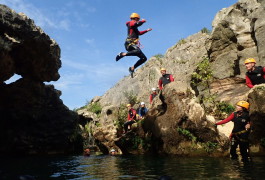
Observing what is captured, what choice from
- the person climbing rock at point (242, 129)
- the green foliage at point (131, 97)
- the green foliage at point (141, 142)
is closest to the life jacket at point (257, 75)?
the person climbing rock at point (242, 129)

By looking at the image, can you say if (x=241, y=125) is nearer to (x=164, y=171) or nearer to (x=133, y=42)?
(x=164, y=171)

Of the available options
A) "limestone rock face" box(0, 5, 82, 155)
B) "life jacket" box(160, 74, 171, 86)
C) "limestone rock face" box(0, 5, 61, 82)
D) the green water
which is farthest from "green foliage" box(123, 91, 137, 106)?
the green water

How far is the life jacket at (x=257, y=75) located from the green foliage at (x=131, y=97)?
30.8 metres

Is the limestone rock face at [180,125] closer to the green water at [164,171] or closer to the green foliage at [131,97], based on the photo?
the green water at [164,171]

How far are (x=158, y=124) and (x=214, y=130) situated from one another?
128 inches

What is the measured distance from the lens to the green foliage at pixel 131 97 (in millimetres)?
42456

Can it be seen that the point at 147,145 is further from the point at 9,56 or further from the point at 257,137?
the point at 9,56

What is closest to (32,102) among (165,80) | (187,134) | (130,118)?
(130,118)

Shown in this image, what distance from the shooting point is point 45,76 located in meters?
25.1

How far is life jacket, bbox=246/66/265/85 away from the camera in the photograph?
10945 millimetres

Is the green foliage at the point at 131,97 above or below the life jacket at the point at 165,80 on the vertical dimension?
above

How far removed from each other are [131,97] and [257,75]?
33.7 meters

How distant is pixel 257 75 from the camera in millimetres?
11023

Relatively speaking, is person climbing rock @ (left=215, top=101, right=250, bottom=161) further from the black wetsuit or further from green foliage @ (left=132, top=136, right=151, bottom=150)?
green foliage @ (left=132, top=136, right=151, bottom=150)
